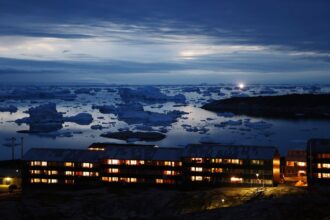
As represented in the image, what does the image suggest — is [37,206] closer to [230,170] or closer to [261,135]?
[230,170]

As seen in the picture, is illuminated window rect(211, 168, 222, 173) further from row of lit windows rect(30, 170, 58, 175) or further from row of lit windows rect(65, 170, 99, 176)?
row of lit windows rect(30, 170, 58, 175)

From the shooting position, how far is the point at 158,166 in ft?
140

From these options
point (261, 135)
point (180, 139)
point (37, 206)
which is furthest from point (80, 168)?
point (261, 135)

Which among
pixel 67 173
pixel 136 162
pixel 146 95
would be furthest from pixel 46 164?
pixel 146 95

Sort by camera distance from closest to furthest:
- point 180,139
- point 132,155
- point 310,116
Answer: point 132,155 → point 180,139 → point 310,116

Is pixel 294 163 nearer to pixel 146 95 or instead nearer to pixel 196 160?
pixel 196 160

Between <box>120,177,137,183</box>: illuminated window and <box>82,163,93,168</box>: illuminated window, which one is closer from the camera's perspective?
<box>120,177,137,183</box>: illuminated window

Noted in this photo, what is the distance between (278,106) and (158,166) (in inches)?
3858

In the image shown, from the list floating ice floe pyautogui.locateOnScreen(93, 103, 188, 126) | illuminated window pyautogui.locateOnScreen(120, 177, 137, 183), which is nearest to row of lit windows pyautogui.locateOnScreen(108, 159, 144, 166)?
illuminated window pyautogui.locateOnScreen(120, 177, 137, 183)

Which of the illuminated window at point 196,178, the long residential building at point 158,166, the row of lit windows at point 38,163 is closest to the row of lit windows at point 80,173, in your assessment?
the long residential building at point 158,166

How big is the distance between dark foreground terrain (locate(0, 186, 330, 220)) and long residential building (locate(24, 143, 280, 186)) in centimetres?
231

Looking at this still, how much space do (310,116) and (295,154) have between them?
239 feet

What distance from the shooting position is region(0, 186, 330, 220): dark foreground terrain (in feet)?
98.7

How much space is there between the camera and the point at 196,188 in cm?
4241
